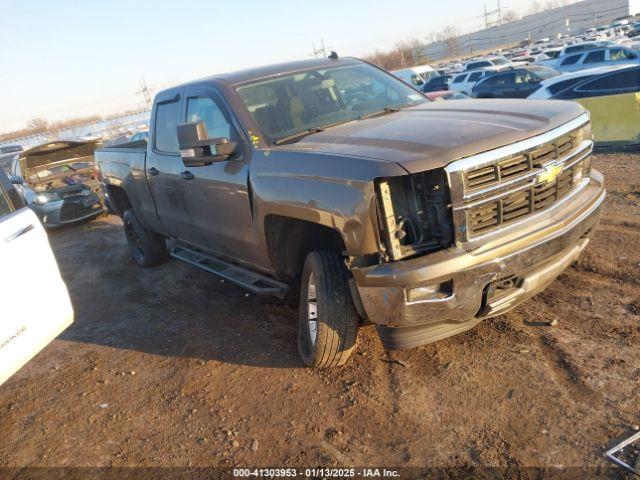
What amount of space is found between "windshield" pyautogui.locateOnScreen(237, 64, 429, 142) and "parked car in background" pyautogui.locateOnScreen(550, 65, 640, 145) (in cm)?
569

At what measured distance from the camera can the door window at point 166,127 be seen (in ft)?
16.4

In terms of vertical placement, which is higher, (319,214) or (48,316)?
(319,214)

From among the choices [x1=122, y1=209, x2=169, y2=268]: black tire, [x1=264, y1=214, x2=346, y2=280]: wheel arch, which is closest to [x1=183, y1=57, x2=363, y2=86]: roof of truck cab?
[x1=264, y1=214, x2=346, y2=280]: wheel arch

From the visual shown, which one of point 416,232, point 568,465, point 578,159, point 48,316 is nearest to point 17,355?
point 48,316

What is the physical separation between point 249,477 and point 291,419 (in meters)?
0.50

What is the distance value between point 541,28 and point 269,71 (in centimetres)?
8898

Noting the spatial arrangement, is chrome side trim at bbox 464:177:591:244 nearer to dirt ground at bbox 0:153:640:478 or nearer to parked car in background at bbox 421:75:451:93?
dirt ground at bbox 0:153:640:478

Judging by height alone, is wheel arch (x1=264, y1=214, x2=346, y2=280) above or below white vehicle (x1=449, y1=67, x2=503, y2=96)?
above

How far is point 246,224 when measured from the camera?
4016 millimetres

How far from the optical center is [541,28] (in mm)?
80250

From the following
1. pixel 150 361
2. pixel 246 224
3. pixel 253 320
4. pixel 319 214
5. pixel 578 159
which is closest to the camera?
pixel 319 214

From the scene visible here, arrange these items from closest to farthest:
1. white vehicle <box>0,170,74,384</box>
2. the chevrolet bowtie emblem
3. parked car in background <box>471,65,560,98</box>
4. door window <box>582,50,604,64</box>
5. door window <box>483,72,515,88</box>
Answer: the chevrolet bowtie emblem → white vehicle <box>0,170,74,384</box> → parked car in background <box>471,65,560,98</box> → door window <box>483,72,515,88</box> → door window <box>582,50,604,64</box>

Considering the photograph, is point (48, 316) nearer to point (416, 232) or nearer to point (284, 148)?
point (284, 148)

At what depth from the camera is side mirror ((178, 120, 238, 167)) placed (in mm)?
3684
